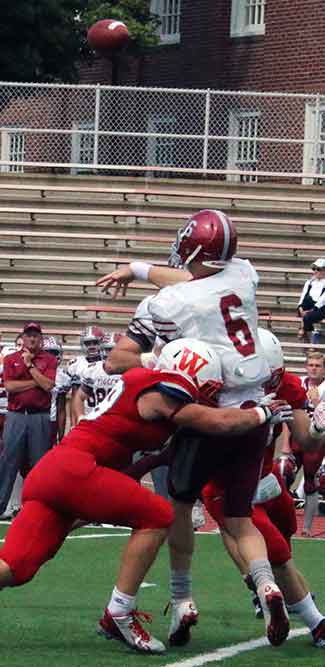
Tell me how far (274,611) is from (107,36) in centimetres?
1691

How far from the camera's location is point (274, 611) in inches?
259

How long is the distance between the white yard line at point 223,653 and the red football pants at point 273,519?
0.36m

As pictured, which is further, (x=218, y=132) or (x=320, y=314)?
(x=218, y=132)

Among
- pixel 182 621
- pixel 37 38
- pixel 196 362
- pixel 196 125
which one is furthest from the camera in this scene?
pixel 37 38

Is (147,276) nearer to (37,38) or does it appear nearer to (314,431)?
(314,431)

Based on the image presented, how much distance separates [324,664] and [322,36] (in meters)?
18.4

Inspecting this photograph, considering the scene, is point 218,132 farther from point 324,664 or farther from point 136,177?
point 324,664

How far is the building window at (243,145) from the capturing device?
67.8 feet

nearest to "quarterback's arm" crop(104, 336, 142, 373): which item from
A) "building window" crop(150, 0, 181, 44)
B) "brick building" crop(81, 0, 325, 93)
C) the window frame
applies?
the window frame

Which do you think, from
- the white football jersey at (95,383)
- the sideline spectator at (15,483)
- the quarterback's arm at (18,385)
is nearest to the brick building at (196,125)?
the sideline spectator at (15,483)

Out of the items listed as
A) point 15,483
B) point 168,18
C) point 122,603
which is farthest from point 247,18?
point 122,603

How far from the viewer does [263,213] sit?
20266 millimetres

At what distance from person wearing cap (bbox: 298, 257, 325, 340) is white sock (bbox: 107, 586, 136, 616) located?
11.0 m

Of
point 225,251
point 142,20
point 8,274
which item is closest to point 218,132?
point 8,274
